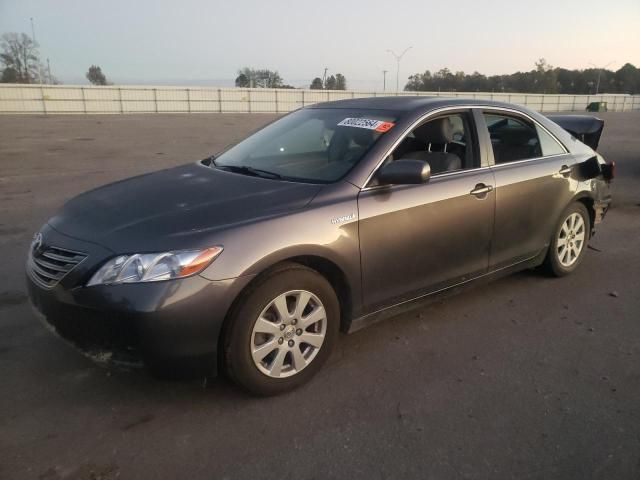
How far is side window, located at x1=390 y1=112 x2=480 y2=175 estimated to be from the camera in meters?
3.87

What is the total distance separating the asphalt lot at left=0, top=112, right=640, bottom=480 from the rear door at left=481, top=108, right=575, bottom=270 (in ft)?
1.68

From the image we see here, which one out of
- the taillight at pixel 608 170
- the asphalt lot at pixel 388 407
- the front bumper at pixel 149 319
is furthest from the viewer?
the taillight at pixel 608 170

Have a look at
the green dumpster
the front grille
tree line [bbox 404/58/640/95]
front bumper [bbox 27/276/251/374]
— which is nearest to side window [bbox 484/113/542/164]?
front bumper [bbox 27/276/251/374]

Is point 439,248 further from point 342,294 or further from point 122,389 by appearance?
point 122,389

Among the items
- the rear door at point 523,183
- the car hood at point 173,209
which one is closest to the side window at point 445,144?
the rear door at point 523,183

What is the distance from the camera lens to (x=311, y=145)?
3969mm

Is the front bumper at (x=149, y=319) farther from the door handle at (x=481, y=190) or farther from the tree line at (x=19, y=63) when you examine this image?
the tree line at (x=19, y=63)

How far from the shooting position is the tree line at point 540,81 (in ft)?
324

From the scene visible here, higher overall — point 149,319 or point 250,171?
point 250,171

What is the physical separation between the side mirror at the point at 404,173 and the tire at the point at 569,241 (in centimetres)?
202

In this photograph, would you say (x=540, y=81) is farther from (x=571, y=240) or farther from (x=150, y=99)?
(x=571, y=240)

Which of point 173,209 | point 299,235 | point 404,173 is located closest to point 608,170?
point 404,173

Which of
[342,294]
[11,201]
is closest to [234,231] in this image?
[342,294]

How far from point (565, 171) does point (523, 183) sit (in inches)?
26.9
